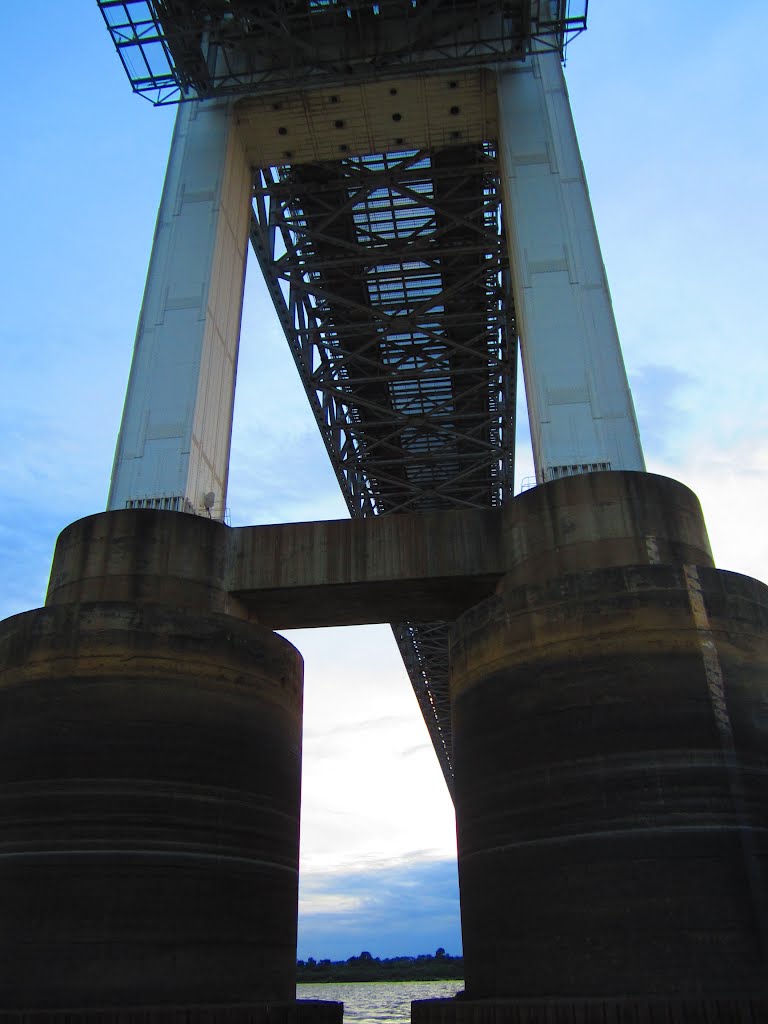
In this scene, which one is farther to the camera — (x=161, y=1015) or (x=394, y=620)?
(x=394, y=620)

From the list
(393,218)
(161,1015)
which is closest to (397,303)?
(393,218)

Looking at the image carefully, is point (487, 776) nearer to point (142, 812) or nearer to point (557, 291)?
point (142, 812)

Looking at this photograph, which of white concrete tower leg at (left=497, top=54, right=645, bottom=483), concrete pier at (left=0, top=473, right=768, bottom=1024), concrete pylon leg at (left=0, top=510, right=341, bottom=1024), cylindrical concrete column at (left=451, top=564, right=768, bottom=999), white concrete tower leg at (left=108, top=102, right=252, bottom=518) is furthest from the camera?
white concrete tower leg at (left=108, top=102, right=252, bottom=518)

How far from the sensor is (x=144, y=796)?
698 inches

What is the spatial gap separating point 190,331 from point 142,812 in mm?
14059

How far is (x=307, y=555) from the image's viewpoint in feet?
75.6

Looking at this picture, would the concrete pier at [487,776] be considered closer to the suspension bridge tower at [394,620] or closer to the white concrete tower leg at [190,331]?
the suspension bridge tower at [394,620]

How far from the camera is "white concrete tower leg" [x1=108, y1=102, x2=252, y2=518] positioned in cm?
2439

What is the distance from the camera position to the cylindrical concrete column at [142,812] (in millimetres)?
16438

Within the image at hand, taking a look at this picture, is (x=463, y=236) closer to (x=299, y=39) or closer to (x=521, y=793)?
(x=299, y=39)

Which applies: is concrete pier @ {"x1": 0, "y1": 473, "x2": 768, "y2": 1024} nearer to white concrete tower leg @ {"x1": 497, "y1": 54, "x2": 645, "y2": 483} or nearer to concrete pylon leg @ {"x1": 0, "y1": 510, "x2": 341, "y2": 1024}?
concrete pylon leg @ {"x1": 0, "y1": 510, "x2": 341, "y2": 1024}

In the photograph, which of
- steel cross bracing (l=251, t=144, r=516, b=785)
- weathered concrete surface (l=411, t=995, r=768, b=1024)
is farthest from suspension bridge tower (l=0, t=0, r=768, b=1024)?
steel cross bracing (l=251, t=144, r=516, b=785)

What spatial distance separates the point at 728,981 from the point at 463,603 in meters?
11.2

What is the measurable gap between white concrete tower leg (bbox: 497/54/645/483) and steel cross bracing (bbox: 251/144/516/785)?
6641mm
